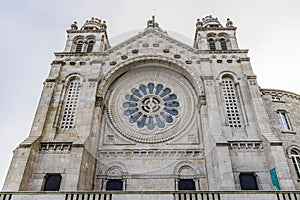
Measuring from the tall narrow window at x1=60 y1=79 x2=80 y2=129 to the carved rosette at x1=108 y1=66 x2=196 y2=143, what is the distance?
2.83 m

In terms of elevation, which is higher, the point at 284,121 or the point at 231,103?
the point at 231,103

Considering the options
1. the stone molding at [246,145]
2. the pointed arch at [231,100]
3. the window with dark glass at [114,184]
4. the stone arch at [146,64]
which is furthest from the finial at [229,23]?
the window with dark glass at [114,184]

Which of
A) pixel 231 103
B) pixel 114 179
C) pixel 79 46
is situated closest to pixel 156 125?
pixel 114 179

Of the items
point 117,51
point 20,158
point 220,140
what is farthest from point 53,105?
point 220,140

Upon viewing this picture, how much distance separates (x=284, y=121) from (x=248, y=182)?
23.8ft

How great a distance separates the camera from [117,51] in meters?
23.7

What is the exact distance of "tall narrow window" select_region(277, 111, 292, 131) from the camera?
20409 mm

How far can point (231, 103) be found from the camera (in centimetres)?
2011

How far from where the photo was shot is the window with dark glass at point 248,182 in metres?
16.3

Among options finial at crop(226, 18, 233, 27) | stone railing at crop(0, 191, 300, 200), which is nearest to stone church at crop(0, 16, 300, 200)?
stone railing at crop(0, 191, 300, 200)

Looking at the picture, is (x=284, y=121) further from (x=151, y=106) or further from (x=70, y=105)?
(x=70, y=105)

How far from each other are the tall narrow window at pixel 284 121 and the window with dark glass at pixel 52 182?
1705 centimetres

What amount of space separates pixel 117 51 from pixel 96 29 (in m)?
4.70

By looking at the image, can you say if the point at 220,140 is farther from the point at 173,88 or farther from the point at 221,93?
the point at 173,88
